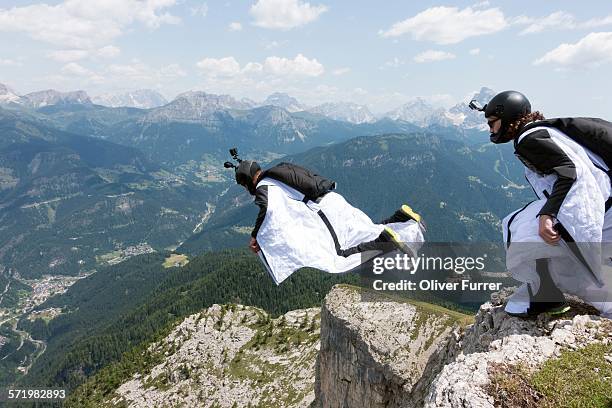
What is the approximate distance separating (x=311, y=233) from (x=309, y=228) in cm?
19

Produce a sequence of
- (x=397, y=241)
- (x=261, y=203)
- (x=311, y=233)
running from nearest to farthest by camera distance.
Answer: (x=261, y=203)
(x=311, y=233)
(x=397, y=241)

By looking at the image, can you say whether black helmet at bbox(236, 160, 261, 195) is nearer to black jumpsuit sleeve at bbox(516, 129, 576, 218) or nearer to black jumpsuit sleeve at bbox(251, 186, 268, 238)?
black jumpsuit sleeve at bbox(251, 186, 268, 238)

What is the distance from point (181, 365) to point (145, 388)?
8.68 metres

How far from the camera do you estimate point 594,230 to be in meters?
7.83

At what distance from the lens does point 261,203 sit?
38.9 feet

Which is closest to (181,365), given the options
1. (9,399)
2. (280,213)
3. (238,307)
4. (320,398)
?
(238,307)

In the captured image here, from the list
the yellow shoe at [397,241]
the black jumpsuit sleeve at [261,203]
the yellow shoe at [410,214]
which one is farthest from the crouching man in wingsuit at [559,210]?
the black jumpsuit sleeve at [261,203]

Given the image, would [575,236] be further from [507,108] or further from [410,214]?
[410,214]

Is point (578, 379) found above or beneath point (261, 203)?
beneath

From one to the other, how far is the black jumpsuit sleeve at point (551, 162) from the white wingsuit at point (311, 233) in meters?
4.96

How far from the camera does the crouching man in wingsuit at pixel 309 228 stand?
1168 centimetres

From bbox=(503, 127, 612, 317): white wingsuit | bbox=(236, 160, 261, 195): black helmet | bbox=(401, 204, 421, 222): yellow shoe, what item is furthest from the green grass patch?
bbox=(236, 160, 261, 195): black helmet

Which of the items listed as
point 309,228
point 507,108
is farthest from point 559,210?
point 309,228

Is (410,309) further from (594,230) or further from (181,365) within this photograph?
(181,365)
